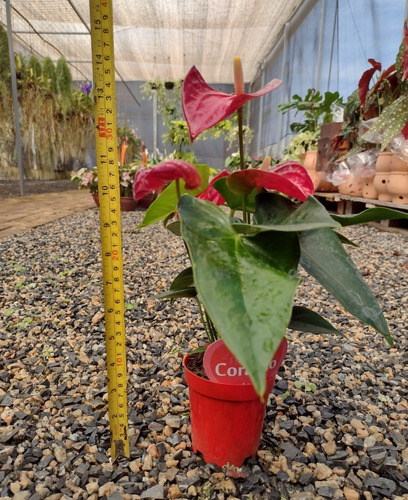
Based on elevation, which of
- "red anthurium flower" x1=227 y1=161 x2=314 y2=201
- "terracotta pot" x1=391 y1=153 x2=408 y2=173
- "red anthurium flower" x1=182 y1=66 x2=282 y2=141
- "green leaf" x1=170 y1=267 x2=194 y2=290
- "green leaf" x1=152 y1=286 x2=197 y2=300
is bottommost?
"green leaf" x1=152 y1=286 x2=197 y2=300

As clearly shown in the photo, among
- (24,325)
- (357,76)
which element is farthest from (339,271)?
(357,76)

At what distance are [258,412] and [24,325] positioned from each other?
900 millimetres

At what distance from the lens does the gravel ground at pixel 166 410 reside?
2.38 ft

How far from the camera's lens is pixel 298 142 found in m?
4.75

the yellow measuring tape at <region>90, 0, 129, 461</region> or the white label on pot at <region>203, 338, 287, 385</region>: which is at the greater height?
the yellow measuring tape at <region>90, 0, 129, 461</region>

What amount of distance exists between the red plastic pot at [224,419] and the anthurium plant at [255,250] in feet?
0.51

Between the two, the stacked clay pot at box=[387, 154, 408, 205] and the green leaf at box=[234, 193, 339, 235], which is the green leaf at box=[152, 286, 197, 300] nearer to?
the green leaf at box=[234, 193, 339, 235]

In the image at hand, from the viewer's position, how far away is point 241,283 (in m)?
0.42

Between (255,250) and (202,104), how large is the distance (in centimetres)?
22

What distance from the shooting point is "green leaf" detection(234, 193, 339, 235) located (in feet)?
1.67

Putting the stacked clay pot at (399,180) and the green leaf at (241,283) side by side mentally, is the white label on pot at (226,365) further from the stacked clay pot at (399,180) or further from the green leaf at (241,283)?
the stacked clay pot at (399,180)

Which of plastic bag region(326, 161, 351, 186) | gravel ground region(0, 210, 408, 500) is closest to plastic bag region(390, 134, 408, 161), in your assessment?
plastic bag region(326, 161, 351, 186)

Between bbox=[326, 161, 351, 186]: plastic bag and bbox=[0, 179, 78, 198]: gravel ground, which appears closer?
bbox=[326, 161, 351, 186]: plastic bag

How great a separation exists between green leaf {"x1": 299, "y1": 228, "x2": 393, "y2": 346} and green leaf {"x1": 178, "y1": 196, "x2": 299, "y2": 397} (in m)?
0.03
